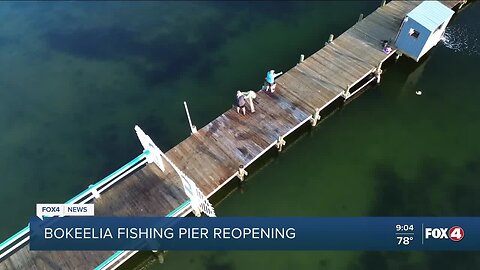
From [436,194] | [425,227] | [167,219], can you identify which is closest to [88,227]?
[167,219]

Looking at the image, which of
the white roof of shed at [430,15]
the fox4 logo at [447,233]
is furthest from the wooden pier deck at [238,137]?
the fox4 logo at [447,233]

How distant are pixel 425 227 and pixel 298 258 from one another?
728 cm

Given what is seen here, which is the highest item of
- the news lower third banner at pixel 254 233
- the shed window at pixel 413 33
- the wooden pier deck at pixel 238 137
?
the shed window at pixel 413 33

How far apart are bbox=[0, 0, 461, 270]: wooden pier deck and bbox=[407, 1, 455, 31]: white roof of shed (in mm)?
2881

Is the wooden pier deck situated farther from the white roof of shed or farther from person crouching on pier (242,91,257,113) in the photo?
the white roof of shed

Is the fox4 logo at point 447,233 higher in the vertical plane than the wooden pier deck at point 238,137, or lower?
lower

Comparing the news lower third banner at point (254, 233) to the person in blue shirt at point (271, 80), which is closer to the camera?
the news lower third banner at point (254, 233)

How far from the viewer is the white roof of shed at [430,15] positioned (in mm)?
28219

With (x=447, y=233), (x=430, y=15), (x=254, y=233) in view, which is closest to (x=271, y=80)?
(x=254, y=233)

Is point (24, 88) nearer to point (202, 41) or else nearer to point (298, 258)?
point (202, 41)

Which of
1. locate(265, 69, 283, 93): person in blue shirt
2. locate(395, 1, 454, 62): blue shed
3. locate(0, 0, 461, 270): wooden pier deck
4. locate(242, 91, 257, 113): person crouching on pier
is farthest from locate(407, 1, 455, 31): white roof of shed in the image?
locate(242, 91, 257, 113): person crouching on pier

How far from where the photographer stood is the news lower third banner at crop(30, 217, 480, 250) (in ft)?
71.2

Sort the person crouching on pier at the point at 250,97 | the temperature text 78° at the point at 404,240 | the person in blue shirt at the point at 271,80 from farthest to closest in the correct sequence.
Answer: the person in blue shirt at the point at 271,80, the person crouching on pier at the point at 250,97, the temperature text 78° at the point at 404,240

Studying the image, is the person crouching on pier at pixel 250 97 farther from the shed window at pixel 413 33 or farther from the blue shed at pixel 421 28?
the shed window at pixel 413 33
